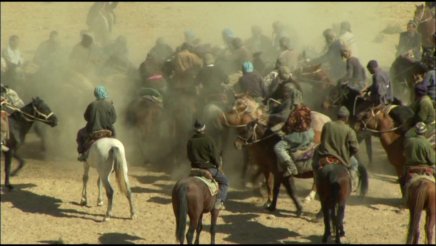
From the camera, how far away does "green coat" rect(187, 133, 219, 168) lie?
53.8 ft

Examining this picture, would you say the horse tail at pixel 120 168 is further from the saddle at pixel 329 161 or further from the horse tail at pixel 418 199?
the horse tail at pixel 418 199

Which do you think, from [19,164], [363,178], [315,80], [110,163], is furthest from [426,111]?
[19,164]

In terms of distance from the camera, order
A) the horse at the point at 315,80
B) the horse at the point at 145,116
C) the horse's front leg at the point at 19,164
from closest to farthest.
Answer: the horse's front leg at the point at 19,164
the horse at the point at 145,116
the horse at the point at 315,80

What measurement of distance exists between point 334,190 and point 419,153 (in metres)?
1.60

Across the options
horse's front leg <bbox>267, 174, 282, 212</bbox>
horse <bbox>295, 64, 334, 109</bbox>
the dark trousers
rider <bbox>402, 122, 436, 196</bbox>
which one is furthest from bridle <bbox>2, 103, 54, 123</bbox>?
rider <bbox>402, 122, 436, 196</bbox>

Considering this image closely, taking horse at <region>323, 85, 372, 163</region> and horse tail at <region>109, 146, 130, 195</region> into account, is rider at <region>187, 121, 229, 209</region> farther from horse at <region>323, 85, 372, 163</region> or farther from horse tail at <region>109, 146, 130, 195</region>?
horse at <region>323, 85, 372, 163</region>

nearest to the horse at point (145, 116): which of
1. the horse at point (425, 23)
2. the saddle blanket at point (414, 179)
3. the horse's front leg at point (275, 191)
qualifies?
the horse's front leg at point (275, 191)

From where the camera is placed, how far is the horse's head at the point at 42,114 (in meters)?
20.9

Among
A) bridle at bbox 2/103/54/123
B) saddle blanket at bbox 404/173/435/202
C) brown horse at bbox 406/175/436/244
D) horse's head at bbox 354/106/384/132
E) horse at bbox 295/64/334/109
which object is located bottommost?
brown horse at bbox 406/175/436/244

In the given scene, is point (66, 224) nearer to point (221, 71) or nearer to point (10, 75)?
point (221, 71)

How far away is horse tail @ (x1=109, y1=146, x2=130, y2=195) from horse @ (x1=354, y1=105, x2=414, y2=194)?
16.2ft

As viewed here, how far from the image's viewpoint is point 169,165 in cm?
2298

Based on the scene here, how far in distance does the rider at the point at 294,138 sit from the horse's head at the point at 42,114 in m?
5.25

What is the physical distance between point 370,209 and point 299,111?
2.60m
